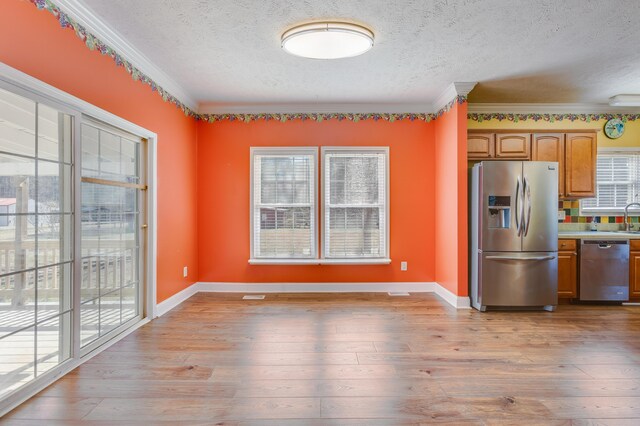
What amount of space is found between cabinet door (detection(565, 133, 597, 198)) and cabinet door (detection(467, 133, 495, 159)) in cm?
98

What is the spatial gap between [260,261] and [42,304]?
283 centimetres

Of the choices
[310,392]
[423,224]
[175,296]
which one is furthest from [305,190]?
[310,392]

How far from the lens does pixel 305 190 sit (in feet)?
16.6

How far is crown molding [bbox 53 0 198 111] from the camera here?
Result: 2.53 metres

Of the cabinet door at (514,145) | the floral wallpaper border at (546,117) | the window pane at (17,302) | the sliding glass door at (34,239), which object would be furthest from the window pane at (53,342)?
the floral wallpaper border at (546,117)

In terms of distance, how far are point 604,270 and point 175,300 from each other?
518 centimetres

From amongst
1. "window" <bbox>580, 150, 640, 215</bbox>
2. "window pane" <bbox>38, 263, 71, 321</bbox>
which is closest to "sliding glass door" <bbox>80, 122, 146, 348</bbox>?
"window pane" <bbox>38, 263, 71, 321</bbox>

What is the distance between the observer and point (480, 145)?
4.62 meters

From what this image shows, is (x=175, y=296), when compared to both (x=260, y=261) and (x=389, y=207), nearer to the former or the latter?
(x=260, y=261)

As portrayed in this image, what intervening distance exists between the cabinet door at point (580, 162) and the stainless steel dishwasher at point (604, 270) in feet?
2.33

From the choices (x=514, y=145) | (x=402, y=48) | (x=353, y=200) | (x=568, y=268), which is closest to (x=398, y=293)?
(x=353, y=200)

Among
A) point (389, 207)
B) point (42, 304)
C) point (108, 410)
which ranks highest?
point (389, 207)

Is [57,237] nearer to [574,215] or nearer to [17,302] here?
[17,302]

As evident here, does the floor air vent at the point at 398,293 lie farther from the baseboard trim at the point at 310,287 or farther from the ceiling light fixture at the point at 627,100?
the ceiling light fixture at the point at 627,100
